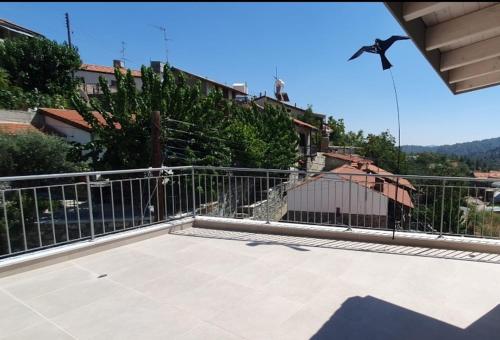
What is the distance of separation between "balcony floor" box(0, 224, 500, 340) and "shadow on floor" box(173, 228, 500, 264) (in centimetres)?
3

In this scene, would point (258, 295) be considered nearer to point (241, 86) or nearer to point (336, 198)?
point (336, 198)

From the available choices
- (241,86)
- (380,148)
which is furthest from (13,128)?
(380,148)

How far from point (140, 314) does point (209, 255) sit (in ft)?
4.45

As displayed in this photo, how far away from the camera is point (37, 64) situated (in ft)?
70.9

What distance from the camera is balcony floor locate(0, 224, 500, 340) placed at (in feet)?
7.43

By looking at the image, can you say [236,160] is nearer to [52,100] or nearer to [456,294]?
[52,100]

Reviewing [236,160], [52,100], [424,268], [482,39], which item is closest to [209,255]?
[424,268]

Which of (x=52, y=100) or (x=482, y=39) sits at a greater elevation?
(x=52, y=100)

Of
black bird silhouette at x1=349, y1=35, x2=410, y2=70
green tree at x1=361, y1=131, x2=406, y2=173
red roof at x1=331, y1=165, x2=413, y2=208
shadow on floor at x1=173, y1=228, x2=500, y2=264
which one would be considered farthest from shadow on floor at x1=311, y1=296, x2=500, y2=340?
green tree at x1=361, y1=131, x2=406, y2=173

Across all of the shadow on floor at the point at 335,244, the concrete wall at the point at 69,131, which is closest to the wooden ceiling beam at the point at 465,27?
the shadow on floor at the point at 335,244

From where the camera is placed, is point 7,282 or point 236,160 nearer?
point 7,282

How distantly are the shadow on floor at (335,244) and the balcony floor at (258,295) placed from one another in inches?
1.2

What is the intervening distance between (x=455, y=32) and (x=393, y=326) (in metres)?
2.00

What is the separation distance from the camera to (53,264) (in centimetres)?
346
